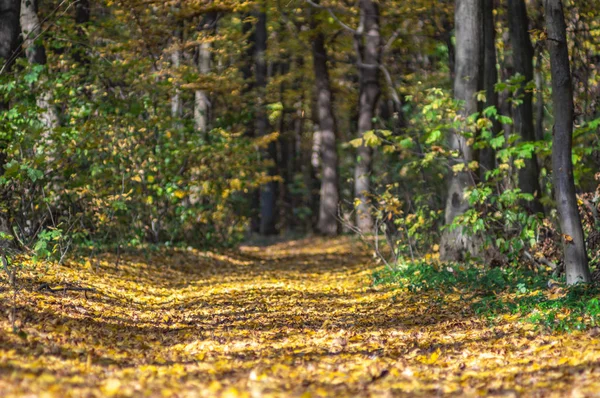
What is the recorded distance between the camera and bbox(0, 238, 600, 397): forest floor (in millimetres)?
5375

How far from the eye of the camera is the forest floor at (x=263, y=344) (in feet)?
17.6

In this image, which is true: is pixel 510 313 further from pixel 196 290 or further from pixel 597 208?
pixel 196 290

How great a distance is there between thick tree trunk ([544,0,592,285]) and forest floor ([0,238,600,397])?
1.24 metres

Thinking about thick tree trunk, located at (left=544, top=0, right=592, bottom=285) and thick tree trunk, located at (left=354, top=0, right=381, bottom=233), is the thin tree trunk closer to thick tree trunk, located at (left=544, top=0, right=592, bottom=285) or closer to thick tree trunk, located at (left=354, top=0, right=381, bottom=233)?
thick tree trunk, located at (left=354, top=0, right=381, bottom=233)

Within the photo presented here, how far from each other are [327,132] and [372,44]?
14.0ft

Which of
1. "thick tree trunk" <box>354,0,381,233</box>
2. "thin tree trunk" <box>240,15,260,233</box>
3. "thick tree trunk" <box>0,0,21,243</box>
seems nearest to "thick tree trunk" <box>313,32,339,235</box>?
"thin tree trunk" <box>240,15,260,233</box>

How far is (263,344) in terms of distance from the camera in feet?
24.3

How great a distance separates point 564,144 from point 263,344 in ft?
13.3

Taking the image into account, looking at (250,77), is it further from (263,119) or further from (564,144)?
(564,144)

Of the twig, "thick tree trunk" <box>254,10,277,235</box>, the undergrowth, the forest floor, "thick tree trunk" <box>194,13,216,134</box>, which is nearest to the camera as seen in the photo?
the forest floor

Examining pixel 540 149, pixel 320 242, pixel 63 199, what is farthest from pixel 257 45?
pixel 540 149

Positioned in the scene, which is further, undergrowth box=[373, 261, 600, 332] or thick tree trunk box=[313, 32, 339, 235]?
thick tree trunk box=[313, 32, 339, 235]

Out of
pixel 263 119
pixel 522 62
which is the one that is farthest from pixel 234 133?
pixel 263 119

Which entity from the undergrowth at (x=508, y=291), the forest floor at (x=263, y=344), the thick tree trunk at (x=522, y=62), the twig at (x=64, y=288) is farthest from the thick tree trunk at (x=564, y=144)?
the twig at (x=64, y=288)
